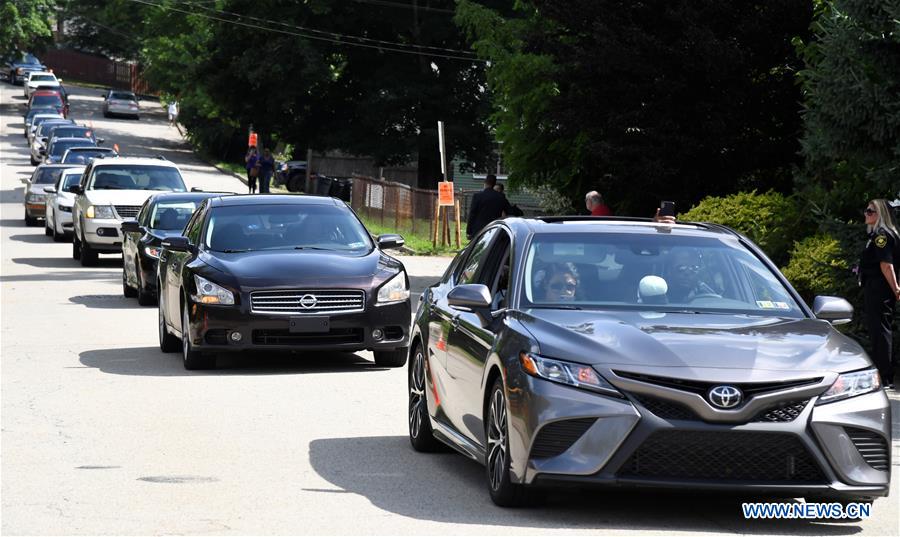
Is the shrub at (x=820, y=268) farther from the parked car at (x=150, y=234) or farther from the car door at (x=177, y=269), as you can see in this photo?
the parked car at (x=150, y=234)

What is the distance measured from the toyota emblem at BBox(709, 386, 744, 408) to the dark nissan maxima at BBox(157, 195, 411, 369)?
23.8 ft

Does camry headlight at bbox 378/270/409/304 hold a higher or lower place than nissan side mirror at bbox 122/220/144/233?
higher

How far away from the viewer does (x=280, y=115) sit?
2242 inches

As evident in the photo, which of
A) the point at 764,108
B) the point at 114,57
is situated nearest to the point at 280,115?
the point at 764,108

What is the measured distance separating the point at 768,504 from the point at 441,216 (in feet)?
97.2

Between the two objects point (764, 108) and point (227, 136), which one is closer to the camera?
point (764, 108)

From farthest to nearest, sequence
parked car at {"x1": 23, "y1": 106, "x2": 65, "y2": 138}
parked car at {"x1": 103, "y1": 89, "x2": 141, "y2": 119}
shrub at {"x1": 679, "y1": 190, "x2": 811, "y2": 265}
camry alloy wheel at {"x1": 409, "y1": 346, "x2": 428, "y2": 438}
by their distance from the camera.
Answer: parked car at {"x1": 103, "y1": 89, "x2": 141, "y2": 119}
parked car at {"x1": 23, "y1": 106, "x2": 65, "y2": 138}
shrub at {"x1": 679, "y1": 190, "x2": 811, "y2": 265}
camry alloy wheel at {"x1": 409, "y1": 346, "x2": 428, "y2": 438}

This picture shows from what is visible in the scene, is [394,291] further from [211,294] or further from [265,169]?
Result: [265,169]

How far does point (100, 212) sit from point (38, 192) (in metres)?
14.4

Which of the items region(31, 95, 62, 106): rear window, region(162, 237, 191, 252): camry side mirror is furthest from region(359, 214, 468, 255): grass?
region(31, 95, 62, 106): rear window

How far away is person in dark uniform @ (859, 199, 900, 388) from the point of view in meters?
13.9

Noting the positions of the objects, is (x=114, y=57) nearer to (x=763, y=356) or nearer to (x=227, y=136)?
(x=227, y=136)

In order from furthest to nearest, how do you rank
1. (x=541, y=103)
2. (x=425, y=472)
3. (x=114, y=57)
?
(x=114, y=57)
(x=541, y=103)
(x=425, y=472)

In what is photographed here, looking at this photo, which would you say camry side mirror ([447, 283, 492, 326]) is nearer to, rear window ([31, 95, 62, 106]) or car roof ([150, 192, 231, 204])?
car roof ([150, 192, 231, 204])
